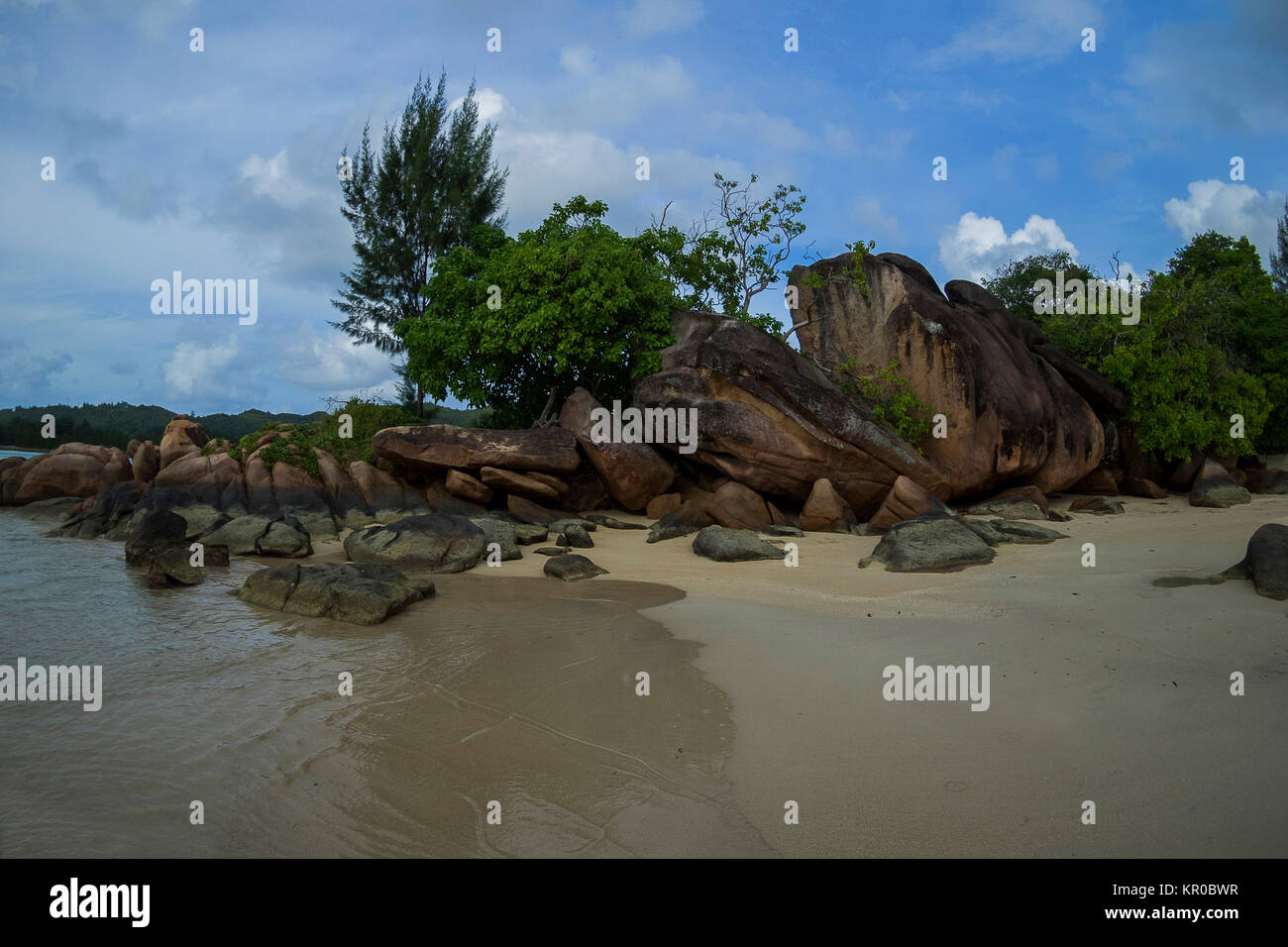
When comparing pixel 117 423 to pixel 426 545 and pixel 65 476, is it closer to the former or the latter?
pixel 65 476

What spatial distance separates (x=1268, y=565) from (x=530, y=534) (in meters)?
11.6

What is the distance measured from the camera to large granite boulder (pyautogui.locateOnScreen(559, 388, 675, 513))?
1783 cm

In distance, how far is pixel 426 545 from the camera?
12523 millimetres

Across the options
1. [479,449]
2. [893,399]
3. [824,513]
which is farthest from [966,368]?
[479,449]

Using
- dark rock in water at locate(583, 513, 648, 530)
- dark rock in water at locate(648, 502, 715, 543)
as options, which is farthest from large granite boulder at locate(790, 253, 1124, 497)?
dark rock in water at locate(583, 513, 648, 530)

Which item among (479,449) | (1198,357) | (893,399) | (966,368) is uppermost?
(1198,357)

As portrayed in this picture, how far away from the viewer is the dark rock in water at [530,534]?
15.0 m

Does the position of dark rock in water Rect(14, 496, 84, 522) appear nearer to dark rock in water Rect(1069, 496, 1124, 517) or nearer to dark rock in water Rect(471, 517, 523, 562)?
dark rock in water Rect(471, 517, 523, 562)

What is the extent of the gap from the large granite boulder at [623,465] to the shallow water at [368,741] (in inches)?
356

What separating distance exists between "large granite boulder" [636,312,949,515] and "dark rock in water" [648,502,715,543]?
1.51m

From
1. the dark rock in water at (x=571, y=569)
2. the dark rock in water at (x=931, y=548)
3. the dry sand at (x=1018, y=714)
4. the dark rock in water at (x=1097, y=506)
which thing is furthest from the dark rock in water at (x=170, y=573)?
the dark rock in water at (x=1097, y=506)

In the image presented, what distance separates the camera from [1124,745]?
457 centimetres
